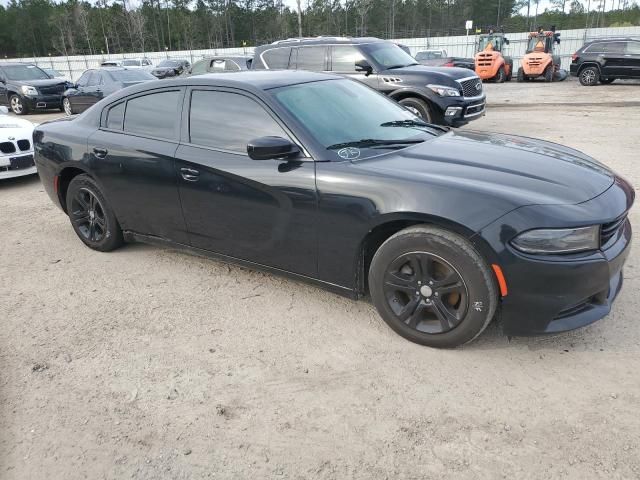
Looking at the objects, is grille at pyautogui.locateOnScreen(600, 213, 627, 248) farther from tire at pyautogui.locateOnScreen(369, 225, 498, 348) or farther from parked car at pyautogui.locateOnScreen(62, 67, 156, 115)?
parked car at pyautogui.locateOnScreen(62, 67, 156, 115)

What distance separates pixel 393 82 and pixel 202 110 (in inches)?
256

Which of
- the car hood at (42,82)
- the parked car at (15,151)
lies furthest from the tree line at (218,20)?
the parked car at (15,151)

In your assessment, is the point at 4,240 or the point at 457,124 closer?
the point at 4,240

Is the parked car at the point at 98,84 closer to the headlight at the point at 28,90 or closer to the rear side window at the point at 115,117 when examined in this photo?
the headlight at the point at 28,90

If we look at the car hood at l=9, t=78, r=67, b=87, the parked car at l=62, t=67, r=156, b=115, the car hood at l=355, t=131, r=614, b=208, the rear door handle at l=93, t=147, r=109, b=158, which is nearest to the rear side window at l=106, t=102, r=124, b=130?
the rear door handle at l=93, t=147, r=109, b=158

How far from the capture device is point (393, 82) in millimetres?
9680

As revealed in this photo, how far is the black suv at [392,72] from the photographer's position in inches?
372

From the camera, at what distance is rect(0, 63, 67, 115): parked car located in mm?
16719

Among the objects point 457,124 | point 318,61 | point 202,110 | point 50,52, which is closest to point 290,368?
point 202,110

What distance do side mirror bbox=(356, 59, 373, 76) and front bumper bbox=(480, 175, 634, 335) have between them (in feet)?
25.2

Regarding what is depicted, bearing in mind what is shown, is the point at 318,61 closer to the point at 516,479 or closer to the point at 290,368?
the point at 290,368

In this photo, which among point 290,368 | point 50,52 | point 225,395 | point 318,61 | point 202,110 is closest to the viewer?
point 225,395

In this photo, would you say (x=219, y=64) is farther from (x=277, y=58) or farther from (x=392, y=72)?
(x=392, y=72)

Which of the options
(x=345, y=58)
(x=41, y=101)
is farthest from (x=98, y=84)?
(x=345, y=58)
